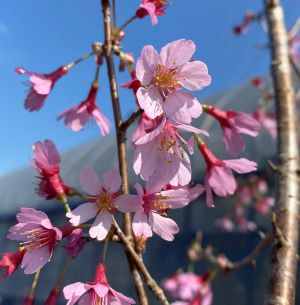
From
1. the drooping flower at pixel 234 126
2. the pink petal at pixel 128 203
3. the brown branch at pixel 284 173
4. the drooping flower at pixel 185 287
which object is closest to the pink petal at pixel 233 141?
the drooping flower at pixel 234 126

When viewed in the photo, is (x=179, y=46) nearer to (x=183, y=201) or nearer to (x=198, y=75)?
(x=198, y=75)

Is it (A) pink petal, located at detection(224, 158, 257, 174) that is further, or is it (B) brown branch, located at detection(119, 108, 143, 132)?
(A) pink petal, located at detection(224, 158, 257, 174)

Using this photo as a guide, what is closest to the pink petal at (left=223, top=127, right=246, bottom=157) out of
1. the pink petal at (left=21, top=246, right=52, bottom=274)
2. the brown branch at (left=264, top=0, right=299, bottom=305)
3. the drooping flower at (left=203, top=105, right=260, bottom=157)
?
the drooping flower at (left=203, top=105, right=260, bottom=157)

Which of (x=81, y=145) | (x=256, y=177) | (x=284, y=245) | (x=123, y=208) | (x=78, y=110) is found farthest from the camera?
(x=81, y=145)

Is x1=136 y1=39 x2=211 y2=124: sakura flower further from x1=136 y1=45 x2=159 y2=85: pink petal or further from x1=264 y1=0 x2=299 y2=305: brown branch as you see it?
x1=264 y1=0 x2=299 y2=305: brown branch

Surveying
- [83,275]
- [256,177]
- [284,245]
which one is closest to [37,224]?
[284,245]

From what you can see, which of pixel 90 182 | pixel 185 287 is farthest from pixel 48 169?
pixel 185 287

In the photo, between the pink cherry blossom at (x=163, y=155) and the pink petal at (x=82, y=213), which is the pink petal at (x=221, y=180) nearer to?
the pink cherry blossom at (x=163, y=155)
